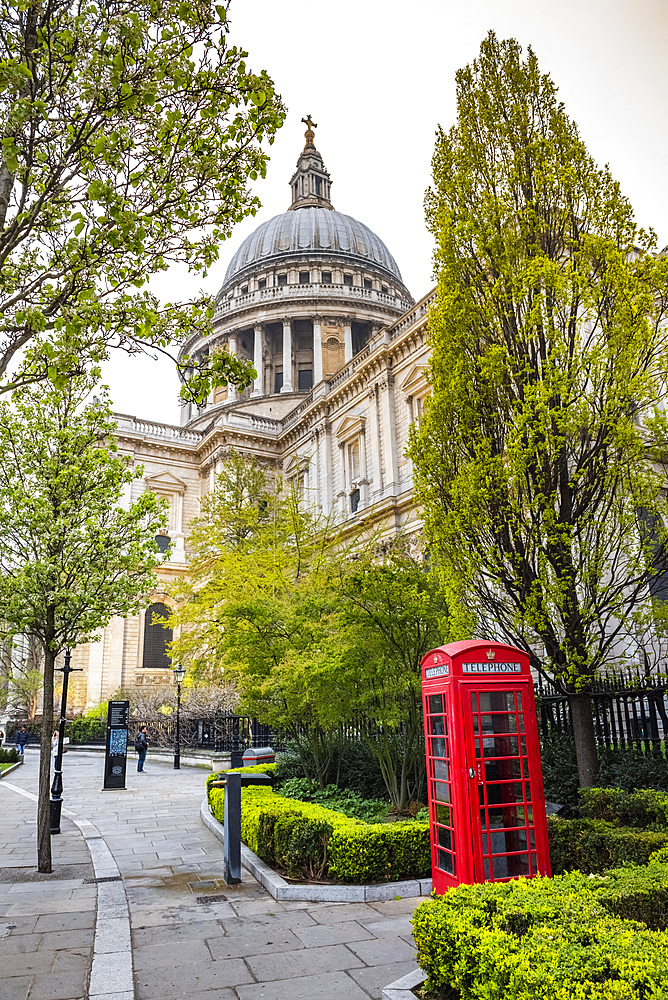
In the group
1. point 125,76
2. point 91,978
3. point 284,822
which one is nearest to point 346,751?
point 284,822

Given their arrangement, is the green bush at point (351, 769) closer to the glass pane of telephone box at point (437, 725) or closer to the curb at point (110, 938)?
the curb at point (110, 938)

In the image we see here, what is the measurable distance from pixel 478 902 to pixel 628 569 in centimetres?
521

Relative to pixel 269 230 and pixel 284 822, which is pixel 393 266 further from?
pixel 284 822

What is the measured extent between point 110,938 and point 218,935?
91 cm

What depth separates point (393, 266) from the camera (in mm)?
66375

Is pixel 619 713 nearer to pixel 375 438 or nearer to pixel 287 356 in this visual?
pixel 375 438

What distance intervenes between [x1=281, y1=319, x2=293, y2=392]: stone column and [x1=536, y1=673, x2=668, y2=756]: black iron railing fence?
4505 centimetres

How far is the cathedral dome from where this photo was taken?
6219 centimetres

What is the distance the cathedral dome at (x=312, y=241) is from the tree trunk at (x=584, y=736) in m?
57.4

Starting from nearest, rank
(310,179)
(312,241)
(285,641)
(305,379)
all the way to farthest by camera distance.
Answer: (285,641), (305,379), (312,241), (310,179)

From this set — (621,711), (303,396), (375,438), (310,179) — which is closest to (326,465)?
(375,438)

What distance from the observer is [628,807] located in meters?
7.06

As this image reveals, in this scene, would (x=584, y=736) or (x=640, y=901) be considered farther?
(x=584, y=736)

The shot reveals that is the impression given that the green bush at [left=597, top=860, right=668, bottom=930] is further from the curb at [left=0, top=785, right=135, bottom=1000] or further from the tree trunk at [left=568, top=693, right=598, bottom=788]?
the tree trunk at [left=568, top=693, right=598, bottom=788]
